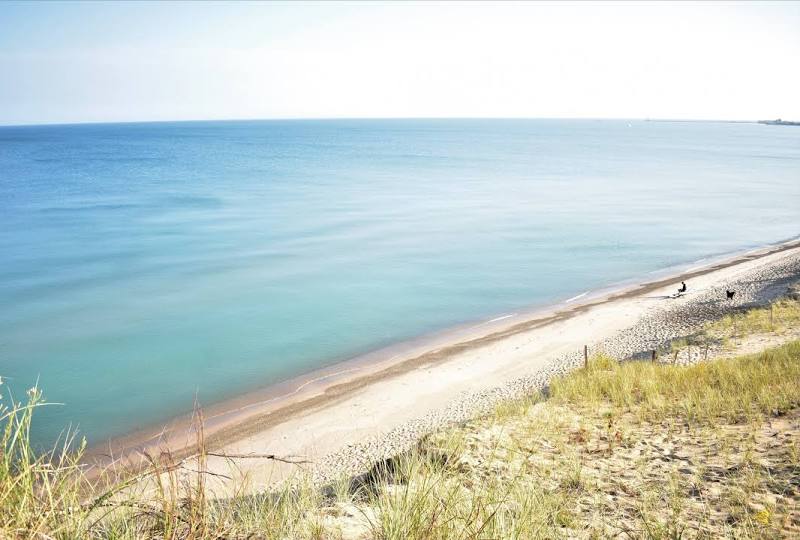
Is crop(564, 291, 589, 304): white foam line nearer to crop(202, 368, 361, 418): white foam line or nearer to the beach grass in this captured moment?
crop(202, 368, 361, 418): white foam line

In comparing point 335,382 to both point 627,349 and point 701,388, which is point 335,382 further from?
point 701,388

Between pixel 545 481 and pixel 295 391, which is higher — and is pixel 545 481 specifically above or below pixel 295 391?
above

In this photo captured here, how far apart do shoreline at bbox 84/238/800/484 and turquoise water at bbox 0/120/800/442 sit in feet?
3.21

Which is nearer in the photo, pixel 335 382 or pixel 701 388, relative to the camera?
pixel 701 388

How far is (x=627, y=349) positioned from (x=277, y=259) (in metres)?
23.7

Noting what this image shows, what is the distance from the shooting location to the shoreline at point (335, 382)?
14.5 m

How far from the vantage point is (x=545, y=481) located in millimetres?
6934

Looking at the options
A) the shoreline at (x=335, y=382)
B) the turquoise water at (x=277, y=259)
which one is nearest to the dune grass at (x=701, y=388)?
the shoreline at (x=335, y=382)

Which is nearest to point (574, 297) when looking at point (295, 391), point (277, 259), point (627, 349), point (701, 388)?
point (627, 349)

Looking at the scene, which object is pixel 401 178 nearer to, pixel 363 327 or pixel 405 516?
pixel 363 327

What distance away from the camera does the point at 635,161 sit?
107 meters

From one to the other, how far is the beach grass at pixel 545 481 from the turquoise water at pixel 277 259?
39.5 feet

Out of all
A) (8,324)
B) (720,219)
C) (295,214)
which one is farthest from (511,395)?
(720,219)

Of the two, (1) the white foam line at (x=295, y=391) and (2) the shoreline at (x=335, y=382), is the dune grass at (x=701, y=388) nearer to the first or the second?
(2) the shoreline at (x=335, y=382)
